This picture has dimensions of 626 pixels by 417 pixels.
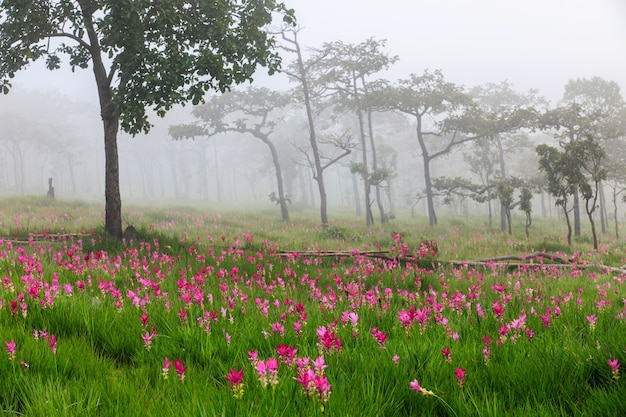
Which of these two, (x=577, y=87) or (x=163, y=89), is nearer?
(x=163, y=89)

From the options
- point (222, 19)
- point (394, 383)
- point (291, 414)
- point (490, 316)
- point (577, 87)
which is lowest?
point (490, 316)

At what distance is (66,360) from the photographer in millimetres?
2307

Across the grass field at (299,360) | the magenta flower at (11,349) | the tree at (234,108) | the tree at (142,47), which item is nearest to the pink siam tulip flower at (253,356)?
the grass field at (299,360)

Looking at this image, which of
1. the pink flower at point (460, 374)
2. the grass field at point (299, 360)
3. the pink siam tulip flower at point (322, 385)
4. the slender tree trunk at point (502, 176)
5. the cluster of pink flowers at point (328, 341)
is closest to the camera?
the pink siam tulip flower at point (322, 385)

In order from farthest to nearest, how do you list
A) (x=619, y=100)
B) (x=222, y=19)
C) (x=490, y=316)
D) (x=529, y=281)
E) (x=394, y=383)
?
(x=619, y=100), (x=222, y=19), (x=529, y=281), (x=490, y=316), (x=394, y=383)

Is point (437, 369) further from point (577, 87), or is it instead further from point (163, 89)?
point (577, 87)

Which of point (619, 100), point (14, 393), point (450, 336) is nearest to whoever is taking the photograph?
point (14, 393)

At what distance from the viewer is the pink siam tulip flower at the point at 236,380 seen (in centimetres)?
157

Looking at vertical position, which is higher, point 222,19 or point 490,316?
point 222,19

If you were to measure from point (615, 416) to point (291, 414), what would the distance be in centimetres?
140

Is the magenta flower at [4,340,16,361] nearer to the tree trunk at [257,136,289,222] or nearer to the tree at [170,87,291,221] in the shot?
the tree trunk at [257,136,289,222]

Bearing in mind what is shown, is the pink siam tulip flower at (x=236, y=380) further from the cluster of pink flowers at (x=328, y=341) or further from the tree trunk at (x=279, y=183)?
the tree trunk at (x=279, y=183)

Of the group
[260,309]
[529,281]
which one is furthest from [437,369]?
[529,281]

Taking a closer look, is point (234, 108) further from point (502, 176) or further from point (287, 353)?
point (287, 353)
